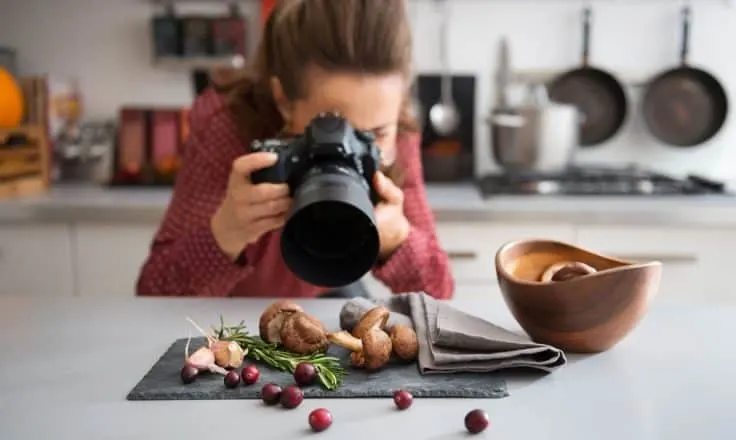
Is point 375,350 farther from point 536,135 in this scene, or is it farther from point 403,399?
point 536,135

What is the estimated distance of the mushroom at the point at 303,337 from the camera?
0.72 metres

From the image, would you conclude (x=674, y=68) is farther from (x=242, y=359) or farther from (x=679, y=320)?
(x=242, y=359)

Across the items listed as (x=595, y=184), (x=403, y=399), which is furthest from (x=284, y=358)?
(x=595, y=184)

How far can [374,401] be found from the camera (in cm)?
63

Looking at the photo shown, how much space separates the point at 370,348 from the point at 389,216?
1.00 feet

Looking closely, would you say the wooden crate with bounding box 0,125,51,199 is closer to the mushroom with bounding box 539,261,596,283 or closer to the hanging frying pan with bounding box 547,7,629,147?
the hanging frying pan with bounding box 547,7,629,147

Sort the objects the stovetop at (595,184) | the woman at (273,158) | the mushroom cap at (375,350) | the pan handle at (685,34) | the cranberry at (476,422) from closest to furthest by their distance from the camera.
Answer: the cranberry at (476,422) → the mushroom cap at (375,350) → the woman at (273,158) → the stovetop at (595,184) → the pan handle at (685,34)

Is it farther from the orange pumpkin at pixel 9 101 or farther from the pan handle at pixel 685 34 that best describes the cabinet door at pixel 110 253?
the pan handle at pixel 685 34

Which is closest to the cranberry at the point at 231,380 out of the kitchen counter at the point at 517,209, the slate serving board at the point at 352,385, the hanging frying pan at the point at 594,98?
the slate serving board at the point at 352,385

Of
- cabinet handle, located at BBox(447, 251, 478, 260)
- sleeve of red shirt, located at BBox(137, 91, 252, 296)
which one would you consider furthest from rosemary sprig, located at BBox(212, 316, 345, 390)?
cabinet handle, located at BBox(447, 251, 478, 260)

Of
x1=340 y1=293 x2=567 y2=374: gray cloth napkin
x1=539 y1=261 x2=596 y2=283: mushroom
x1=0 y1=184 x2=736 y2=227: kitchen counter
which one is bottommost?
x1=0 y1=184 x2=736 y2=227: kitchen counter

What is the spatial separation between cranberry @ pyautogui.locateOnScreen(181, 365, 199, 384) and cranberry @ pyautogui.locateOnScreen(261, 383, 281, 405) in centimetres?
7

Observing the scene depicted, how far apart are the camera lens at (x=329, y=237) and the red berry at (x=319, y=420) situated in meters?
0.19

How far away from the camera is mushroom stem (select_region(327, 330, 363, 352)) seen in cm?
70
